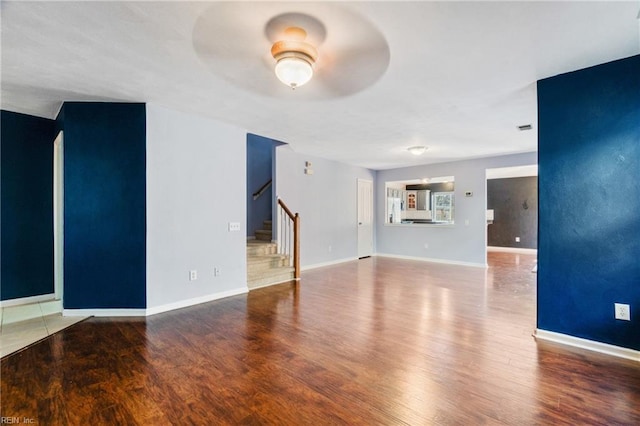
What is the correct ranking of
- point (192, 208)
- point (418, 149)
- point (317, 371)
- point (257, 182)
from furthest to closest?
point (257, 182)
point (418, 149)
point (192, 208)
point (317, 371)

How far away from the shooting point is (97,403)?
193cm

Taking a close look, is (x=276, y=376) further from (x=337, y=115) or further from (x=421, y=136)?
(x=421, y=136)

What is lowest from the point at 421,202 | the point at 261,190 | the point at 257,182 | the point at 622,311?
the point at 622,311

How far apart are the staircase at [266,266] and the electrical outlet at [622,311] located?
4360mm

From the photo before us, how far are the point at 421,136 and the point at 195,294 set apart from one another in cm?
432

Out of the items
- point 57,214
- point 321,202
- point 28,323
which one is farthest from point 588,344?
point 57,214

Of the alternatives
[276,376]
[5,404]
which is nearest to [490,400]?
[276,376]

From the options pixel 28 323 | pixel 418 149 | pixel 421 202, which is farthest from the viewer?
pixel 421 202

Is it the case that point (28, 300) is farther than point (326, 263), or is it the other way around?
point (326, 263)

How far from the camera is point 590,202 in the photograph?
8.71 ft

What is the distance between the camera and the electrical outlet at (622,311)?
2492 millimetres

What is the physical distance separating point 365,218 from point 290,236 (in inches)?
125

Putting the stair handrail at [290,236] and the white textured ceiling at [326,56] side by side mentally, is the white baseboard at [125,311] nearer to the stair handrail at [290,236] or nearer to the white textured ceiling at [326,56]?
the stair handrail at [290,236]

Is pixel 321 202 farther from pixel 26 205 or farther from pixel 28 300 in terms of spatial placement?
pixel 28 300
